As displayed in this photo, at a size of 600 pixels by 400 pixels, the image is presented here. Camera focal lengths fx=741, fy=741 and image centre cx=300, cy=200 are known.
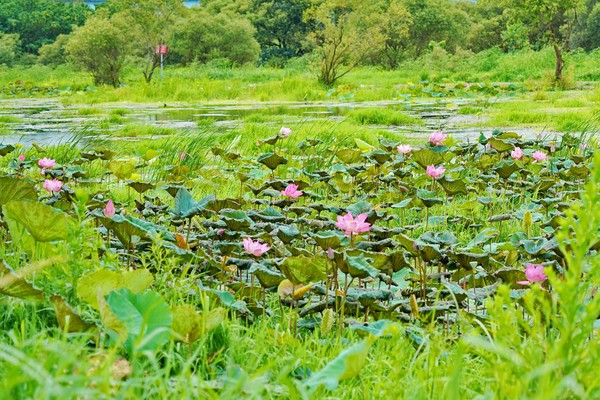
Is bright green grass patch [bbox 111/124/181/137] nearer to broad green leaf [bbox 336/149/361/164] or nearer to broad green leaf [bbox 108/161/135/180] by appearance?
broad green leaf [bbox 336/149/361/164]

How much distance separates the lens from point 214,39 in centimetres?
3066

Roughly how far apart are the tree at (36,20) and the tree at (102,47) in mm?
18587

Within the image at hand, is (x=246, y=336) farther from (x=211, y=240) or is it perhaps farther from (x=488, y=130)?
(x=488, y=130)

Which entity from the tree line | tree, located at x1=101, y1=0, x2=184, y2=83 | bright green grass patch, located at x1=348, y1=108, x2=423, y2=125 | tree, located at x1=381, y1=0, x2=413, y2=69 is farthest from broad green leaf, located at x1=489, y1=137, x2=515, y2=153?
tree, located at x1=381, y1=0, x2=413, y2=69

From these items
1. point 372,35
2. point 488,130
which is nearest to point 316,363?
point 488,130

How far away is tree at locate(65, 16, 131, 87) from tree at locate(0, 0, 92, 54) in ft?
61.0

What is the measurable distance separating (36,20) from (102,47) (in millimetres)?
20381

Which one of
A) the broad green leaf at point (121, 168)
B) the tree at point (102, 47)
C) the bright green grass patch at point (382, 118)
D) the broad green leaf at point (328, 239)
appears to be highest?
the tree at point (102, 47)

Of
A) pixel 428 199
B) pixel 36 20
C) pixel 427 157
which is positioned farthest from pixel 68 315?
pixel 36 20

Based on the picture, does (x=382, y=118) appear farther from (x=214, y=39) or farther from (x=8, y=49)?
(x=8, y=49)

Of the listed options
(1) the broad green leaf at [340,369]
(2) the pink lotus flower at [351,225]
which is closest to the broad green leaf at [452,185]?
(2) the pink lotus flower at [351,225]

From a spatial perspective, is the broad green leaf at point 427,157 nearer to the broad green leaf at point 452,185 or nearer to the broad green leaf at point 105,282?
the broad green leaf at point 452,185

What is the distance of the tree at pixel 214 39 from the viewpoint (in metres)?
30.5

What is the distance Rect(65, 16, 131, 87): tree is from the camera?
17516mm
